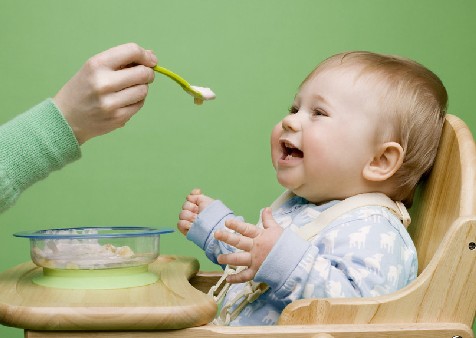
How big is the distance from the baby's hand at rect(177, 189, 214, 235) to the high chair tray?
27 centimetres

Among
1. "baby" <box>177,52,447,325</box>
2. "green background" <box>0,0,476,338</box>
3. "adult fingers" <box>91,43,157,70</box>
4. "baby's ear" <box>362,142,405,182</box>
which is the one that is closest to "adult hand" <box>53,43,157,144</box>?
"adult fingers" <box>91,43,157,70</box>

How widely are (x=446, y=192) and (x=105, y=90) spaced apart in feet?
1.35

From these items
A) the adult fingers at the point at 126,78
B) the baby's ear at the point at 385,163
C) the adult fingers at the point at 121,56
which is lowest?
the baby's ear at the point at 385,163

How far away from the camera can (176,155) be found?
1557 millimetres

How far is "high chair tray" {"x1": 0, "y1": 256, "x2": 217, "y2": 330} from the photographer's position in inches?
26.7

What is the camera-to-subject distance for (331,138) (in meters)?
0.92

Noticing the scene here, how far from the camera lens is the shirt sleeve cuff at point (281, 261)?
0.79 metres

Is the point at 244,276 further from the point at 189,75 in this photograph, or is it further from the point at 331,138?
the point at 189,75

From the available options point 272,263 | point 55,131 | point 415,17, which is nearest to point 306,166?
point 272,263

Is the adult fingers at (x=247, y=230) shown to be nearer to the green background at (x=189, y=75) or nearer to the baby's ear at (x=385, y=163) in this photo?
the baby's ear at (x=385, y=163)

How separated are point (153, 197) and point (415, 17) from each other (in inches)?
26.4

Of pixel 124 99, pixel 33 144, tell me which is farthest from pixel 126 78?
pixel 33 144

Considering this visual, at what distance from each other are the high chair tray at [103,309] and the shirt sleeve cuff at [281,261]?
0.08m

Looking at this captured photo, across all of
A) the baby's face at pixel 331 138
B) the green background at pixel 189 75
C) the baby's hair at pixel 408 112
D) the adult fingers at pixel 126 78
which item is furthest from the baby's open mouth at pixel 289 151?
the green background at pixel 189 75
